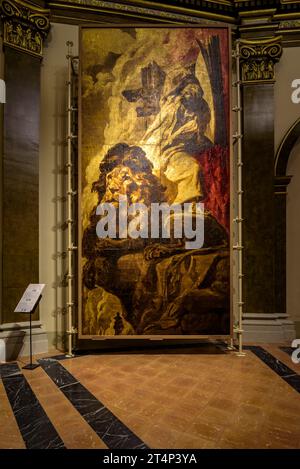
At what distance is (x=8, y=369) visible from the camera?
169 inches

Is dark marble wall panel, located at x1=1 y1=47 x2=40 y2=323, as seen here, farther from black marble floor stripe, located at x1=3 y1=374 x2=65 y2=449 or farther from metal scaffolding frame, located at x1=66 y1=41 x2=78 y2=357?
black marble floor stripe, located at x1=3 y1=374 x2=65 y2=449

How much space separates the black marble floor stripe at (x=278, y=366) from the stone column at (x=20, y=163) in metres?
3.41

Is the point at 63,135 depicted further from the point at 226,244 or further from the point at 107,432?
the point at 107,432

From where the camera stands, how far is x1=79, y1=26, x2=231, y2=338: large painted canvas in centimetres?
489

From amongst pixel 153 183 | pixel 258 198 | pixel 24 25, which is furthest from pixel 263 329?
pixel 24 25

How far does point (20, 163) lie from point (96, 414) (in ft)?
12.4

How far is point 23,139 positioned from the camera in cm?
500

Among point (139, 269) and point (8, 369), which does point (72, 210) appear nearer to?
point (139, 269)

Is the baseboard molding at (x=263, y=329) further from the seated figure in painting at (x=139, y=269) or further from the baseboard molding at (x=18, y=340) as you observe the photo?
the baseboard molding at (x=18, y=340)

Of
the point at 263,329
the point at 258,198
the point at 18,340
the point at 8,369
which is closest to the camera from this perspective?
the point at 8,369

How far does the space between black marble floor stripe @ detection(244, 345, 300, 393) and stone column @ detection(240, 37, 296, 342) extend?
0.51 metres

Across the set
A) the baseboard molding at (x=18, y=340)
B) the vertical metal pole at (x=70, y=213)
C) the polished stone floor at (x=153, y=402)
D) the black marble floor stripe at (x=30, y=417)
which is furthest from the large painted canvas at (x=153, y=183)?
the black marble floor stripe at (x=30, y=417)
